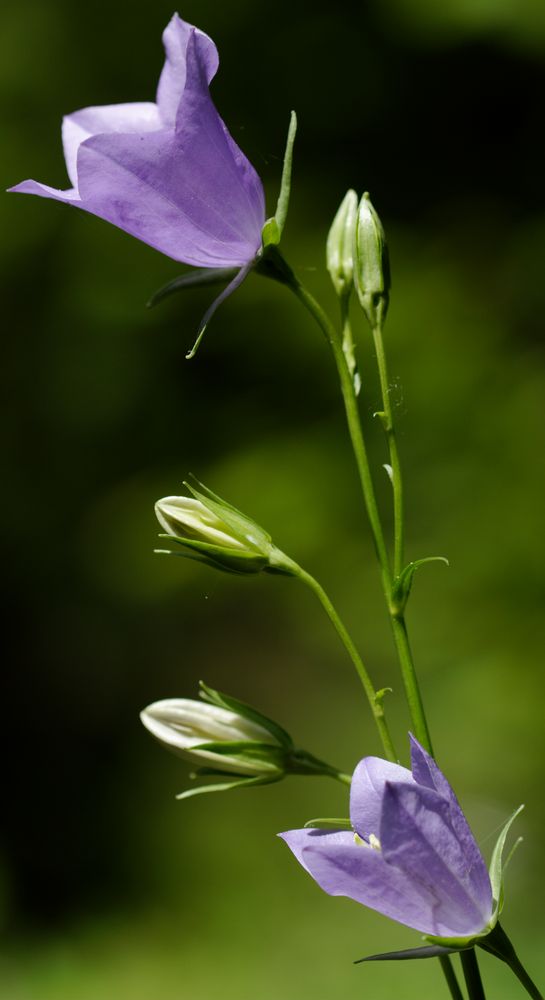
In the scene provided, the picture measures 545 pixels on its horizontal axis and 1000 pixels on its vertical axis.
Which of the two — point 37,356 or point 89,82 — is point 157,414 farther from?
point 89,82

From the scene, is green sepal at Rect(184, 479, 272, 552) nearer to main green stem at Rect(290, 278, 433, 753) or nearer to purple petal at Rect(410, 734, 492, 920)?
main green stem at Rect(290, 278, 433, 753)

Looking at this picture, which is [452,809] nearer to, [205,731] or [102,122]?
[205,731]

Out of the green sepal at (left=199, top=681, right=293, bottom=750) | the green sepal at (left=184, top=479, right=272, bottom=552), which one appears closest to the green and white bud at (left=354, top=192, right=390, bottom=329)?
the green sepal at (left=184, top=479, right=272, bottom=552)

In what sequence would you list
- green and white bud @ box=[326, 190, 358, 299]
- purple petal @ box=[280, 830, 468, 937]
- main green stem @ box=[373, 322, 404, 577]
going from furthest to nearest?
green and white bud @ box=[326, 190, 358, 299], main green stem @ box=[373, 322, 404, 577], purple petal @ box=[280, 830, 468, 937]

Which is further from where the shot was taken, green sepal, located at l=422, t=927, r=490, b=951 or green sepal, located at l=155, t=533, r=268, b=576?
green sepal, located at l=155, t=533, r=268, b=576

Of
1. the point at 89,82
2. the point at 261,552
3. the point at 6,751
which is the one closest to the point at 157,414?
the point at 89,82

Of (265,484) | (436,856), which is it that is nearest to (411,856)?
(436,856)
